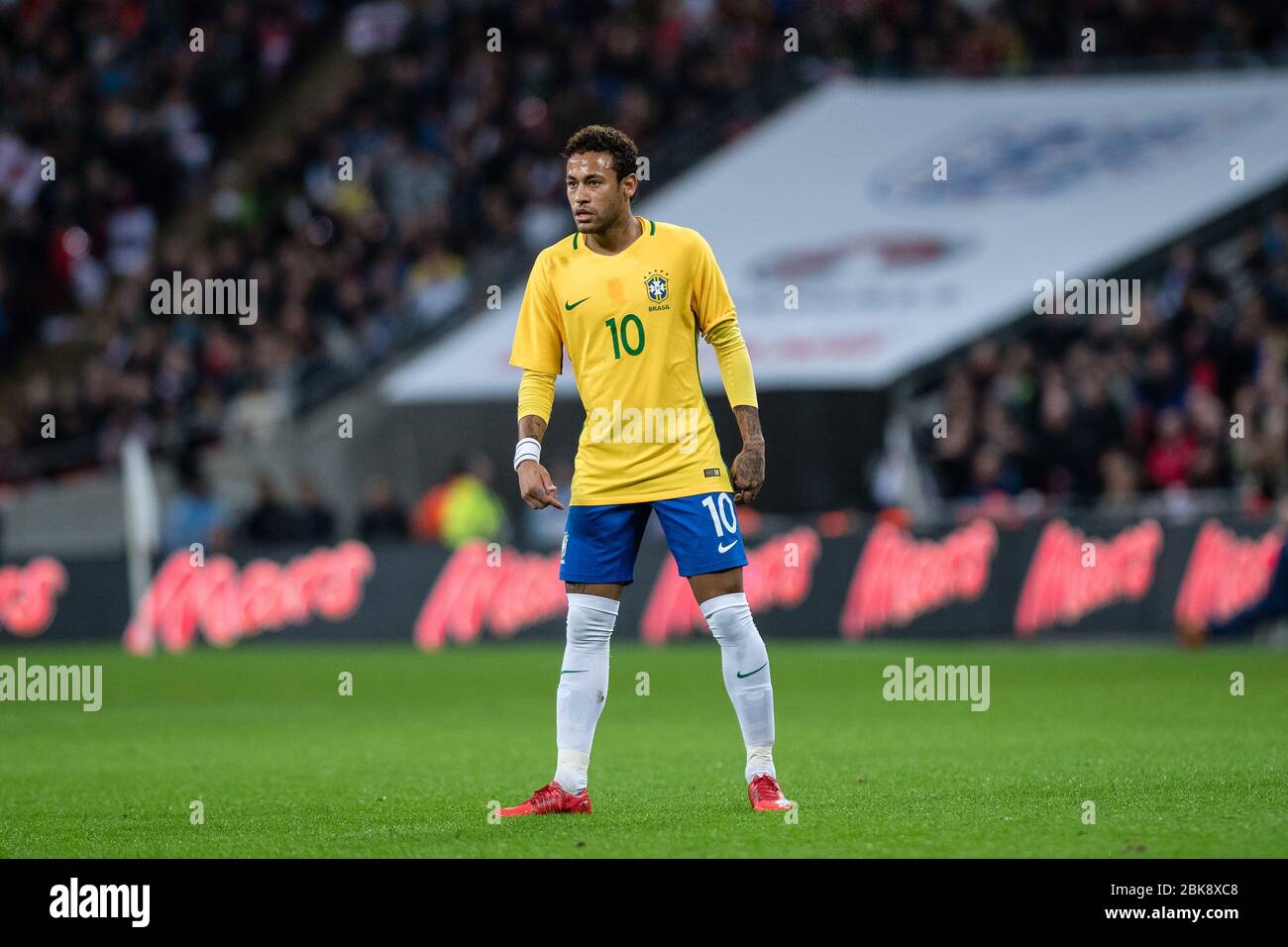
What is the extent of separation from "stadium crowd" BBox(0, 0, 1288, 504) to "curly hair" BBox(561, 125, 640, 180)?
18.8 m

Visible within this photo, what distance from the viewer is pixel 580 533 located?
820 cm

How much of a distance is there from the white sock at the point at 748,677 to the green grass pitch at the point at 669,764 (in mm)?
258

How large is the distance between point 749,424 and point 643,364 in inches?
18.3

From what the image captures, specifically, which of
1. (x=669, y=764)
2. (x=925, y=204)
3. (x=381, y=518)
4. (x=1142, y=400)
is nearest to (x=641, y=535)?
(x=669, y=764)

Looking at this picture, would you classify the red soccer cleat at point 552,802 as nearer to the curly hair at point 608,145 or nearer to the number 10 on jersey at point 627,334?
the number 10 on jersey at point 627,334

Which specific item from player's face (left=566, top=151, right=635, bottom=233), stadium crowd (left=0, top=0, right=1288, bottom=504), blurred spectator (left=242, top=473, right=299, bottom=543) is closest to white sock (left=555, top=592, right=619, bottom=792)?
player's face (left=566, top=151, right=635, bottom=233)

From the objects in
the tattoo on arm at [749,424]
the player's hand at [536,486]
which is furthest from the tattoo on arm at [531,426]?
the tattoo on arm at [749,424]

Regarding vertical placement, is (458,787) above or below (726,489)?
below

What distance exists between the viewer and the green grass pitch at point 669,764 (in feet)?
24.1

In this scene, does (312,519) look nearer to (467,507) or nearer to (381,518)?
(381,518)

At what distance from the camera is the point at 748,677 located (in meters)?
8.23
